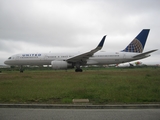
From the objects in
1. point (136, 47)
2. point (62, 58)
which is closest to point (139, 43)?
point (136, 47)

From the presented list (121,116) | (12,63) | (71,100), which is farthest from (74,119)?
(12,63)

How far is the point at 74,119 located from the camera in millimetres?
4090

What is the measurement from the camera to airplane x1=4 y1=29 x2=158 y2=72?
23.8m

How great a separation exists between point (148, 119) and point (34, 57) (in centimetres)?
2415

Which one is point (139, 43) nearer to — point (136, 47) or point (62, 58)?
point (136, 47)

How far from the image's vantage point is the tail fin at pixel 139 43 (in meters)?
26.8

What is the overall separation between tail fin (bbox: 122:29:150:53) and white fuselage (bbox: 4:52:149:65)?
189cm

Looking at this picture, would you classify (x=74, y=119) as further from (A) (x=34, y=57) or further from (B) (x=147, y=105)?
(A) (x=34, y=57)

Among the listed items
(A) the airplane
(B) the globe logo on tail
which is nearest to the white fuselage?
(A) the airplane

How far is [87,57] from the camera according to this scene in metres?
23.6

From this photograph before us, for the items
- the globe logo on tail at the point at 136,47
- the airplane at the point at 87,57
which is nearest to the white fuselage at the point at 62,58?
the airplane at the point at 87,57

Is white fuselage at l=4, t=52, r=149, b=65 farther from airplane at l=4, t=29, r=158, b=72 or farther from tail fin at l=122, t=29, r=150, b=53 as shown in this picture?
tail fin at l=122, t=29, r=150, b=53

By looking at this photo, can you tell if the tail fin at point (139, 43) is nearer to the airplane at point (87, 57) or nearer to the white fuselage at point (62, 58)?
the airplane at point (87, 57)

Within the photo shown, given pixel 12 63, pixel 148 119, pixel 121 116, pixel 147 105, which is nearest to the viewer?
pixel 148 119
